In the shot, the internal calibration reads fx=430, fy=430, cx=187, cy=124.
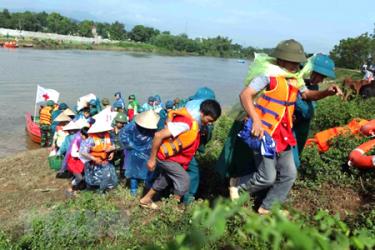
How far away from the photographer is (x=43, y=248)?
3.68 meters

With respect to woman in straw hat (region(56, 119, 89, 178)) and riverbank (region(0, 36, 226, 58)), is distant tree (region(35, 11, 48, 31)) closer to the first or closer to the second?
riverbank (region(0, 36, 226, 58))

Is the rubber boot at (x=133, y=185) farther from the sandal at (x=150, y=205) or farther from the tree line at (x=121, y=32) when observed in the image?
the tree line at (x=121, y=32)

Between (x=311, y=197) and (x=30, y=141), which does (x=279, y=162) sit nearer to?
(x=311, y=197)

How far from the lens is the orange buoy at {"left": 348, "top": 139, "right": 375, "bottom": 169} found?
15.4 feet

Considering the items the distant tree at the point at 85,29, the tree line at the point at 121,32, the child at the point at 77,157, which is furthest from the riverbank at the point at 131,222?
the distant tree at the point at 85,29

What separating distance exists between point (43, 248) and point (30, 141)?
33.3 ft

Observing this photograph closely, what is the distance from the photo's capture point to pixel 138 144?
577cm

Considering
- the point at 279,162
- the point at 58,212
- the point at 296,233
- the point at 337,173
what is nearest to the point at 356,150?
the point at 337,173

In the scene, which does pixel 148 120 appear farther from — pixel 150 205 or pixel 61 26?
pixel 61 26

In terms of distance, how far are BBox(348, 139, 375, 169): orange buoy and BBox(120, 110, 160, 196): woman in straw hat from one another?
247 cm

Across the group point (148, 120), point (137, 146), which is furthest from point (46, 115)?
point (148, 120)

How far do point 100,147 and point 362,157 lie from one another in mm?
3315

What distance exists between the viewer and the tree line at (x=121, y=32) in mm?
105188

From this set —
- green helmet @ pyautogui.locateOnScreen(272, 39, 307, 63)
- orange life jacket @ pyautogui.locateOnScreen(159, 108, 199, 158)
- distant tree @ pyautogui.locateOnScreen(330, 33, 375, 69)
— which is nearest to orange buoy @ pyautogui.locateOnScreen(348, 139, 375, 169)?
green helmet @ pyautogui.locateOnScreen(272, 39, 307, 63)
